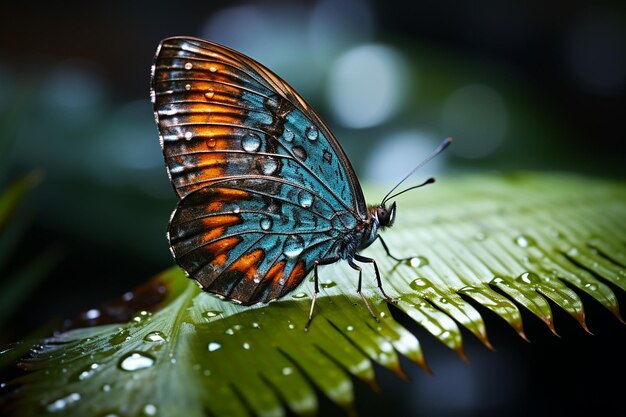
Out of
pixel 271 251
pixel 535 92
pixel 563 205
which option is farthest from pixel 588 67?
pixel 271 251

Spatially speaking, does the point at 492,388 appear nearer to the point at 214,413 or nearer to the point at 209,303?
the point at 209,303

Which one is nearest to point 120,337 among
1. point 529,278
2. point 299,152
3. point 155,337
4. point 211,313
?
point 155,337

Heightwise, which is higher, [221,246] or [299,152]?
[299,152]

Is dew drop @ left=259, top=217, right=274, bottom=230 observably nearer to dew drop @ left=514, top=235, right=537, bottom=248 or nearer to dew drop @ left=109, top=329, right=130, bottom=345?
dew drop @ left=109, top=329, right=130, bottom=345

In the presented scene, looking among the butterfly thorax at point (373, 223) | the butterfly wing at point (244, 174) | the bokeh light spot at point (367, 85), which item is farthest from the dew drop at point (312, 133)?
the bokeh light spot at point (367, 85)

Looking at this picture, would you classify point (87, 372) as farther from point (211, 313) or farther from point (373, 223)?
point (373, 223)

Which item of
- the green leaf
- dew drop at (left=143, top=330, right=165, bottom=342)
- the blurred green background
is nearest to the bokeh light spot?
the blurred green background
